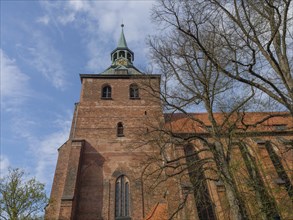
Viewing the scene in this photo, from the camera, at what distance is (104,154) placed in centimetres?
1519

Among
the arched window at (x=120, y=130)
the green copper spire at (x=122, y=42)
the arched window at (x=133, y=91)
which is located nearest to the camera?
the arched window at (x=120, y=130)

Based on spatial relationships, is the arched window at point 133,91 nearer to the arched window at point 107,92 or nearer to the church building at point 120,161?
the church building at point 120,161

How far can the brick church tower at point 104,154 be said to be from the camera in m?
12.9

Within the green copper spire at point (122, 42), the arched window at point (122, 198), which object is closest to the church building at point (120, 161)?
the arched window at point (122, 198)

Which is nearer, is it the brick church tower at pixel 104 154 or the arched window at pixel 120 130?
the brick church tower at pixel 104 154

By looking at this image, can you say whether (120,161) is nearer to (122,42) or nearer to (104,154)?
(104,154)

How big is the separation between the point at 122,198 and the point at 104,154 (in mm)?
2864

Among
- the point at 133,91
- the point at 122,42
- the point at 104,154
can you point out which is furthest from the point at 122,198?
the point at 122,42

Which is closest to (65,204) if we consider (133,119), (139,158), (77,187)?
(77,187)

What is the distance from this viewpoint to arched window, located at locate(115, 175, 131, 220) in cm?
1304

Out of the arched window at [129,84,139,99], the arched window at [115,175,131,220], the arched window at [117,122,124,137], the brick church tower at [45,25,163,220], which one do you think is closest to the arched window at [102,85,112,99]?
the brick church tower at [45,25,163,220]

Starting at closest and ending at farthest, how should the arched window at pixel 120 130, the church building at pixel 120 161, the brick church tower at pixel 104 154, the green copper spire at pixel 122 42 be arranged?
1. the church building at pixel 120 161
2. the brick church tower at pixel 104 154
3. the arched window at pixel 120 130
4. the green copper spire at pixel 122 42

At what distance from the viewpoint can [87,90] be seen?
1858 cm

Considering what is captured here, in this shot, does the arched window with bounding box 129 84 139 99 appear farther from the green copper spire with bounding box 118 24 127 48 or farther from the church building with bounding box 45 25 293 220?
the green copper spire with bounding box 118 24 127 48
